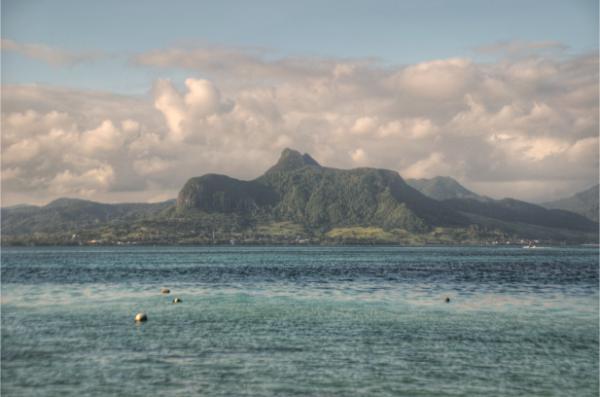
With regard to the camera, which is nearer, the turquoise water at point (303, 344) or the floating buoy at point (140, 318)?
the turquoise water at point (303, 344)

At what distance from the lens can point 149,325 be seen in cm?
5791

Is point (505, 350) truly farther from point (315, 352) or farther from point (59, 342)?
point (59, 342)

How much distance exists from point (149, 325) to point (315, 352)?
21.7m

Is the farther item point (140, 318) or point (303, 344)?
point (140, 318)

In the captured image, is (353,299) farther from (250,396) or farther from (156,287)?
(250,396)

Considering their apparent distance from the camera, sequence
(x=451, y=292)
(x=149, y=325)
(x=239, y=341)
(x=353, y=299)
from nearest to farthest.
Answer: (x=239, y=341) → (x=149, y=325) → (x=353, y=299) → (x=451, y=292)

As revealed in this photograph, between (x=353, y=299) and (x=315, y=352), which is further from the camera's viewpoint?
(x=353, y=299)

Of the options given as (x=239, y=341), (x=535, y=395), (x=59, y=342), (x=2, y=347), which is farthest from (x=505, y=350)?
(x=2, y=347)

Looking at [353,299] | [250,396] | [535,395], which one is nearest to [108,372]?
[250,396]

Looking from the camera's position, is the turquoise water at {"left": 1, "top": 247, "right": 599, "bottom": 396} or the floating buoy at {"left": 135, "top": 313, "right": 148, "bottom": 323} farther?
the floating buoy at {"left": 135, "top": 313, "right": 148, "bottom": 323}

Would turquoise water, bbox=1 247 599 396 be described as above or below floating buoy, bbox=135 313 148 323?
below

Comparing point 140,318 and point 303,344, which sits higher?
point 140,318

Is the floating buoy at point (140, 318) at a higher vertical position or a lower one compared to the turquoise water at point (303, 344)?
higher

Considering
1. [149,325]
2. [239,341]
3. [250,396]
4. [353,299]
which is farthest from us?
[353,299]
